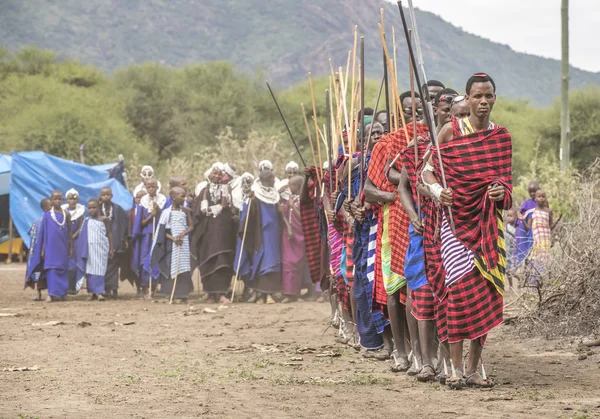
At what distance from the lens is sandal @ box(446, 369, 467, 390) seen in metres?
6.76

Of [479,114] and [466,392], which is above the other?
[479,114]

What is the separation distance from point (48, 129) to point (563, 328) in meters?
30.1

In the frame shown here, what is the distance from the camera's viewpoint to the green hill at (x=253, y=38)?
145m

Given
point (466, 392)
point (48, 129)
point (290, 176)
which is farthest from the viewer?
point (48, 129)

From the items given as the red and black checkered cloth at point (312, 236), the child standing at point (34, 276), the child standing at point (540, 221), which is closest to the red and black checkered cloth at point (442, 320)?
the red and black checkered cloth at point (312, 236)

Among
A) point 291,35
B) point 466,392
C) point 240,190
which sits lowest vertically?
point 466,392

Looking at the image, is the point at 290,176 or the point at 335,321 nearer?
the point at 335,321

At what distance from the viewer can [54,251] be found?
648 inches

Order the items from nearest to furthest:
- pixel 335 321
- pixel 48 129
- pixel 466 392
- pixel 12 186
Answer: pixel 466 392 < pixel 335 321 < pixel 12 186 < pixel 48 129

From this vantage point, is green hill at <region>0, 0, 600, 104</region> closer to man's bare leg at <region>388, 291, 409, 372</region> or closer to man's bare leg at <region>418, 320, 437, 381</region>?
man's bare leg at <region>388, 291, 409, 372</region>

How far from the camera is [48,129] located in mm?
37188

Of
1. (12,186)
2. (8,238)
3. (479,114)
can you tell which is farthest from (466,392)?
(8,238)

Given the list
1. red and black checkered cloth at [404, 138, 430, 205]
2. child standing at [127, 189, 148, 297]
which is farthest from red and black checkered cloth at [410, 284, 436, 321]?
child standing at [127, 189, 148, 297]

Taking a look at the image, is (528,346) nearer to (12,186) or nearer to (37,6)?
A: (12,186)
